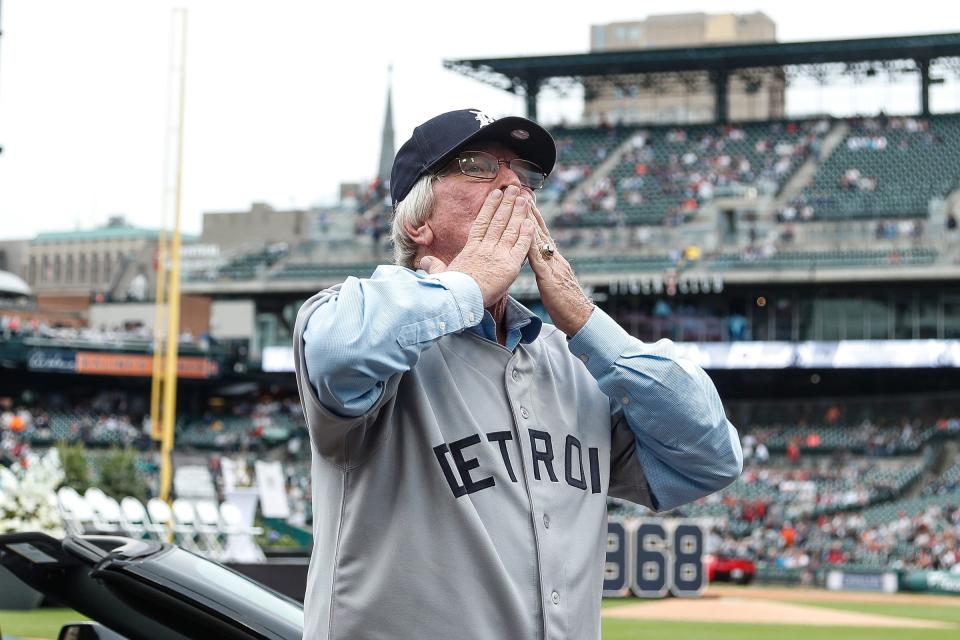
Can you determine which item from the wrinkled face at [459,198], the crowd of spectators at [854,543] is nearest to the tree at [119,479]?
the crowd of spectators at [854,543]

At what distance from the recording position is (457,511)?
2.35m

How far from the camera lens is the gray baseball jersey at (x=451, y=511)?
2.31 m

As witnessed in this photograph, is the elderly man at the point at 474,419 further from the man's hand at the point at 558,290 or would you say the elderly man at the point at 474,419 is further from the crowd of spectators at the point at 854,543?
the crowd of spectators at the point at 854,543

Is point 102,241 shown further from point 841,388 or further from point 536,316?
point 536,316

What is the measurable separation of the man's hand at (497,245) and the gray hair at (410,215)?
0.12 meters

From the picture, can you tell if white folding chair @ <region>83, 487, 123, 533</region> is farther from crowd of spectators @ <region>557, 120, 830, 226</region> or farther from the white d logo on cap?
crowd of spectators @ <region>557, 120, 830, 226</region>

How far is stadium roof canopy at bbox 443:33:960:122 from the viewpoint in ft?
142

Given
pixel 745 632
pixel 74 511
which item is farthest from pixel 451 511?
pixel 74 511

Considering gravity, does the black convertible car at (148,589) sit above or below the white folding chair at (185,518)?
above

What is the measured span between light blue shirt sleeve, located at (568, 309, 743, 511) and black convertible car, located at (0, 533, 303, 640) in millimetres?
1530

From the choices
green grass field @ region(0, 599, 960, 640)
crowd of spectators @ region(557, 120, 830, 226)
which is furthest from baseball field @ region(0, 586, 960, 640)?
crowd of spectators @ region(557, 120, 830, 226)

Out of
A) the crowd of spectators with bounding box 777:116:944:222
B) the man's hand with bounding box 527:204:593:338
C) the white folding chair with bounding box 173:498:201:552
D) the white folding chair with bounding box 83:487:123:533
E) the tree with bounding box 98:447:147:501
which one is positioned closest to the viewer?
the man's hand with bounding box 527:204:593:338

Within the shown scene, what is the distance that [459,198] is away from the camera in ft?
8.55

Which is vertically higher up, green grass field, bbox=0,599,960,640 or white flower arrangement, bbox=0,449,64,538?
white flower arrangement, bbox=0,449,64,538
